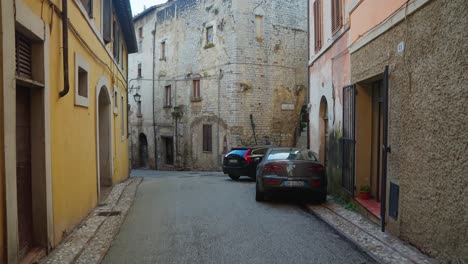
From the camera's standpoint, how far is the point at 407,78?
19.6ft

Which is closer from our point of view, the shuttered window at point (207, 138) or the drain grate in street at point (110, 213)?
the drain grate in street at point (110, 213)

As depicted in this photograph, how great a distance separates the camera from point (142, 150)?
3466 cm

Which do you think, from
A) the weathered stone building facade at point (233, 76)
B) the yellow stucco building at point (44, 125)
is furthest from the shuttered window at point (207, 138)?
the yellow stucco building at point (44, 125)

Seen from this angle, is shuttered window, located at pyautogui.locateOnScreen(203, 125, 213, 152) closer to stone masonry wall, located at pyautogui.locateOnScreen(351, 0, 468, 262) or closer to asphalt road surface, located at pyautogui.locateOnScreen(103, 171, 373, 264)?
asphalt road surface, located at pyautogui.locateOnScreen(103, 171, 373, 264)

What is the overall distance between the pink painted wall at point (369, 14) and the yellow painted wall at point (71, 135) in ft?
15.9

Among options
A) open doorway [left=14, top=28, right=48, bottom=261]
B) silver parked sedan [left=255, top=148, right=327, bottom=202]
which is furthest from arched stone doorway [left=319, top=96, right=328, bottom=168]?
open doorway [left=14, top=28, right=48, bottom=261]

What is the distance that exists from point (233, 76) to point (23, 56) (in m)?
20.1

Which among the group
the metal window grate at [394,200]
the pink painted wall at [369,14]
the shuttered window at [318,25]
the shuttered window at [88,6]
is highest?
the shuttered window at [318,25]

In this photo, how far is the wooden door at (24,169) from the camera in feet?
16.6

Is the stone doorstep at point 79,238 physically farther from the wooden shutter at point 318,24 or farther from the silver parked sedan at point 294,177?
the wooden shutter at point 318,24

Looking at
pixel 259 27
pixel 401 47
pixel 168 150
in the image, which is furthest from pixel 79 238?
pixel 168 150

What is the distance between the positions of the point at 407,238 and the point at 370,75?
9.92 ft

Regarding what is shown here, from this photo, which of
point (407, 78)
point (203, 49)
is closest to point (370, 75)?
point (407, 78)

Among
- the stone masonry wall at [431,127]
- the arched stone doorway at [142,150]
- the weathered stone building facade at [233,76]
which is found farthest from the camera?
the arched stone doorway at [142,150]
